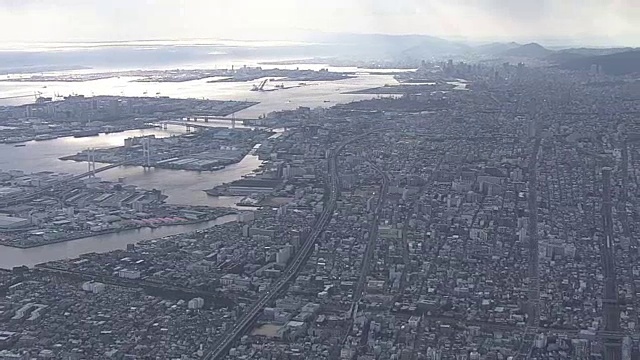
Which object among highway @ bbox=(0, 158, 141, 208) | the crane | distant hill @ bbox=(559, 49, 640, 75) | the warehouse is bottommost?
the warehouse

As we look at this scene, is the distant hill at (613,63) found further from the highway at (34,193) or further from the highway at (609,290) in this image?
the highway at (34,193)

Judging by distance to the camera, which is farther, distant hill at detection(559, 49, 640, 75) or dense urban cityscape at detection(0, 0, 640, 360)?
distant hill at detection(559, 49, 640, 75)

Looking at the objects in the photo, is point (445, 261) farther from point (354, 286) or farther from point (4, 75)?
point (4, 75)

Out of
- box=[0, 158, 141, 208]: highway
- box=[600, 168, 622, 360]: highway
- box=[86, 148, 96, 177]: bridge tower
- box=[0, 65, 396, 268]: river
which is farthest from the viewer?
box=[86, 148, 96, 177]: bridge tower

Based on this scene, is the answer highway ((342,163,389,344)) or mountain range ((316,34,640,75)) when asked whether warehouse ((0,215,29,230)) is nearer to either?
highway ((342,163,389,344))

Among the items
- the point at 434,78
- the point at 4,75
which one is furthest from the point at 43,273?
the point at 4,75

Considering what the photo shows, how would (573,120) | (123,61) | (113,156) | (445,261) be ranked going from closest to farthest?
1. (445,261)
2. (113,156)
3. (573,120)
4. (123,61)

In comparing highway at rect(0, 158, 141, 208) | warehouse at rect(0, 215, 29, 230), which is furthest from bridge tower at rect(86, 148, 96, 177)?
warehouse at rect(0, 215, 29, 230)
